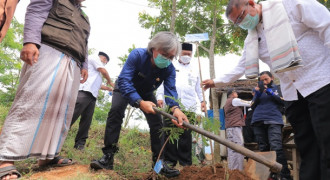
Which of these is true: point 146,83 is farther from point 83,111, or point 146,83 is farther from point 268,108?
point 268,108

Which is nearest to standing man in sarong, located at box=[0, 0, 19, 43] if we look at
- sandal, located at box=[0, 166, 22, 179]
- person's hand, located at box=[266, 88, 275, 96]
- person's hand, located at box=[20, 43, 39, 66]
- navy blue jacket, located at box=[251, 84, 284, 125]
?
person's hand, located at box=[20, 43, 39, 66]

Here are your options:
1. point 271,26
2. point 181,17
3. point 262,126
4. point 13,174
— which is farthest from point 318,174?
point 181,17

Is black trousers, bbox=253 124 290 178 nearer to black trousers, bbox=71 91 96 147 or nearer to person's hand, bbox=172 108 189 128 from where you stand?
person's hand, bbox=172 108 189 128

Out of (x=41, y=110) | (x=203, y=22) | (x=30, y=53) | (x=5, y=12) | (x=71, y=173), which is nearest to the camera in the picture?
(x=5, y=12)

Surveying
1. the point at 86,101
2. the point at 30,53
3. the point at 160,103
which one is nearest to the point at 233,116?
the point at 160,103

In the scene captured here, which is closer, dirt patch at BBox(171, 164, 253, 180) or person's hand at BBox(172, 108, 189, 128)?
person's hand at BBox(172, 108, 189, 128)

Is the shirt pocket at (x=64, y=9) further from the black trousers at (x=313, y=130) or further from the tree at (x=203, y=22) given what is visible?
the tree at (x=203, y=22)

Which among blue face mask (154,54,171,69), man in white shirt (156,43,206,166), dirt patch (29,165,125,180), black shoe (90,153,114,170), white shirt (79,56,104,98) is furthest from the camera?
white shirt (79,56,104,98)

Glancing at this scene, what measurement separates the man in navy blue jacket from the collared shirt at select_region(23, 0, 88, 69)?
99 cm

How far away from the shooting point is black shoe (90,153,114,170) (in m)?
2.54

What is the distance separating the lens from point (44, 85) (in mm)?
2207

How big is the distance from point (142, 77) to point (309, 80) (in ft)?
5.93

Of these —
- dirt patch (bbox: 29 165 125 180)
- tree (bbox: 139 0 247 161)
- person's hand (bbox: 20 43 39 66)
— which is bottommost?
dirt patch (bbox: 29 165 125 180)

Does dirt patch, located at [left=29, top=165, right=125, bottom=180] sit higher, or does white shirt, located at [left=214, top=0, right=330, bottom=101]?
white shirt, located at [left=214, top=0, right=330, bottom=101]
